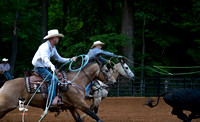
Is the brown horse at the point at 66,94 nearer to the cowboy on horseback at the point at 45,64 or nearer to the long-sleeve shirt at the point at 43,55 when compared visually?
the cowboy on horseback at the point at 45,64

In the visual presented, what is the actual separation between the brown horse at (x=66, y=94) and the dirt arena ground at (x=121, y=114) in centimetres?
71

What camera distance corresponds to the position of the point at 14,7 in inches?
914

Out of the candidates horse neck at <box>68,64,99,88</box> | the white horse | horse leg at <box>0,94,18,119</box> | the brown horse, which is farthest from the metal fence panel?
horse leg at <box>0,94,18,119</box>

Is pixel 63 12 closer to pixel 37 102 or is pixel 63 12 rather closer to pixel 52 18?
pixel 52 18

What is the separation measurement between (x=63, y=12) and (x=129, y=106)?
15.4m

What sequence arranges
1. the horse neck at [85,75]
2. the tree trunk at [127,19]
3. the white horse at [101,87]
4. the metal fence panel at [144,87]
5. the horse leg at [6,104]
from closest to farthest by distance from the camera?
the horse leg at [6,104], the horse neck at [85,75], the white horse at [101,87], the metal fence panel at [144,87], the tree trunk at [127,19]

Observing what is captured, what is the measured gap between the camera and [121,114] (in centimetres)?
1256

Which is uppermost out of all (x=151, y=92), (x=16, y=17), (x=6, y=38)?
(x=16, y=17)

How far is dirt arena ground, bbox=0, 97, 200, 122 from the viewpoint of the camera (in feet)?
36.5

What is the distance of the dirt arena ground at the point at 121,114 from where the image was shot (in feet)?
36.5

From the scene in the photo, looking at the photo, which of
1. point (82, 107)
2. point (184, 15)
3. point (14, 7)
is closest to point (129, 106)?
point (82, 107)

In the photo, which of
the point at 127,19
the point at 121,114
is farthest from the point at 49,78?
the point at 127,19

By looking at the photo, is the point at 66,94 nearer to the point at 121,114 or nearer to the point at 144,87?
the point at 121,114

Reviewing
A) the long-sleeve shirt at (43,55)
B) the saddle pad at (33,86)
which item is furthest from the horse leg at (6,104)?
the long-sleeve shirt at (43,55)
